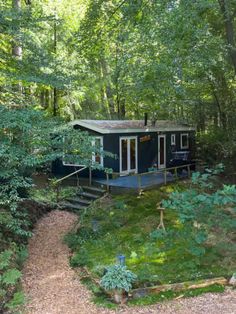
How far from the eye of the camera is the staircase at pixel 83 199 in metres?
12.9

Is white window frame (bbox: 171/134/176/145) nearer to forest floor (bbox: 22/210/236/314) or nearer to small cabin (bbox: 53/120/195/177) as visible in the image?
small cabin (bbox: 53/120/195/177)

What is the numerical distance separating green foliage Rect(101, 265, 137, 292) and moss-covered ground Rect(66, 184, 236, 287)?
0.33m

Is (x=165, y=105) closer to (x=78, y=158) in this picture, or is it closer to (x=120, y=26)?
(x=120, y=26)

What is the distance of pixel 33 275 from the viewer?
837 centimetres

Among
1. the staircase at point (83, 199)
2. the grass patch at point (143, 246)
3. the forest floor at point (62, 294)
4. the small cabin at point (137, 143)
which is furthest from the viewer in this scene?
the small cabin at point (137, 143)

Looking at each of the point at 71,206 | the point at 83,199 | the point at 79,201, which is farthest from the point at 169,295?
the point at 83,199

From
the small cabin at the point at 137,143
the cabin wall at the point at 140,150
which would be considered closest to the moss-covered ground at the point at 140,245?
the cabin wall at the point at 140,150

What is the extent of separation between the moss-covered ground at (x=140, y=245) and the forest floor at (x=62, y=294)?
1.57 ft

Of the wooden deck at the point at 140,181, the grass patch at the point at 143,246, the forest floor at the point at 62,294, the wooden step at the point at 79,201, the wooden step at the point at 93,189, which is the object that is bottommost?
the forest floor at the point at 62,294

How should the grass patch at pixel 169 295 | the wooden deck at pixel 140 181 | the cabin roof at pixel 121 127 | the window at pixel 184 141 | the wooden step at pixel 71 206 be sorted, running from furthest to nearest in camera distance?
the window at pixel 184 141
the cabin roof at pixel 121 127
the wooden deck at pixel 140 181
the wooden step at pixel 71 206
the grass patch at pixel 169 295

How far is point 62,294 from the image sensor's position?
7406 millimetres

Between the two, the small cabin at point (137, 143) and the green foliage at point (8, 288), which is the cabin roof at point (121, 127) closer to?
the small cabin at point (137, 143)

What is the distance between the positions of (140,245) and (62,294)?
273 cm

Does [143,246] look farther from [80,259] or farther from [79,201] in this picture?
[79,201]
